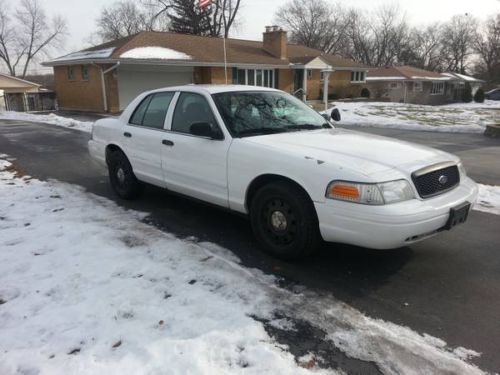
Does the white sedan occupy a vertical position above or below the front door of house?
below

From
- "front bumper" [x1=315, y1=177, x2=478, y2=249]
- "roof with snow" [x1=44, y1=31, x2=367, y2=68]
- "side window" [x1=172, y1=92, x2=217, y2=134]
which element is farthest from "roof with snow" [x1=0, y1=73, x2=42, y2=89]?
"front bumper" [x1=315, y1=177, x2=478, y2=249]

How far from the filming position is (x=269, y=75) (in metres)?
30.5

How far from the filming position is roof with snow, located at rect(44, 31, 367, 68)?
75.0ft

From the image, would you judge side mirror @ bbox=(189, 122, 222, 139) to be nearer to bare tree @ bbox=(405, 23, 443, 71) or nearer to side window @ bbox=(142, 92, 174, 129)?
side window @ bbox=(142, 92, 174, 129)

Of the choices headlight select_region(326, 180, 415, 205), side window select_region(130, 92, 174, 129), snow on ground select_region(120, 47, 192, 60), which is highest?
snow on ground select_region(120, 47, 192, 60)

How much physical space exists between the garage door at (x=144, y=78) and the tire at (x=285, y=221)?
820 inches

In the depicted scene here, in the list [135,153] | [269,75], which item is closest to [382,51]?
[269,75]

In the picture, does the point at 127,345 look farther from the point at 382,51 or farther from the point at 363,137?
the point at 382,51

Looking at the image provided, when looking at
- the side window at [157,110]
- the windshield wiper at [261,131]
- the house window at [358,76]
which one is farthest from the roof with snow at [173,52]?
the windshield wiper at [261,131]

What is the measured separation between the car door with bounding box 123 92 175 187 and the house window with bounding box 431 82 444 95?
48.4 meters

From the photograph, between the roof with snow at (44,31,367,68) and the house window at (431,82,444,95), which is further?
the house window at (431,82,444,95)

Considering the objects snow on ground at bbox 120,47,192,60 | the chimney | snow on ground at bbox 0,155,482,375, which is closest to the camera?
snow on ground at bbox 0,155,482,375

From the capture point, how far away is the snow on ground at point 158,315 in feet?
8.91

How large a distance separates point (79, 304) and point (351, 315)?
203cm
